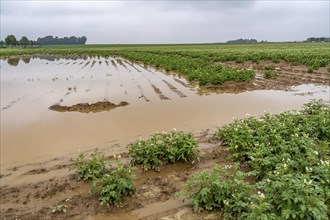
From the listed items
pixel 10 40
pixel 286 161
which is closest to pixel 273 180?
pixel 286 161

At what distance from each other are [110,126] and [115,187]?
4.57 meters

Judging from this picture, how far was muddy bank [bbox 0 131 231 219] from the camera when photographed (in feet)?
15.9

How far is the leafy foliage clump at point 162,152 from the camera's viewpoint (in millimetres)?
6340

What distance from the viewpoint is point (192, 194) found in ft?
16.2

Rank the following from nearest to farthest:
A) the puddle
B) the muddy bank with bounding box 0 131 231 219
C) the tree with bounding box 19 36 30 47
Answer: the muddy bank with bounding box 0 131 231 219
the puddle
the tree with bounding box 19 36 30 47

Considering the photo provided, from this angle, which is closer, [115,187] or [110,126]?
[115,187]

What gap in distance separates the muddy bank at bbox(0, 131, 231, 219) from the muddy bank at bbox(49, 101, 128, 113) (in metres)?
4.87

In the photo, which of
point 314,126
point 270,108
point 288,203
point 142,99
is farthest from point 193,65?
point 288,203

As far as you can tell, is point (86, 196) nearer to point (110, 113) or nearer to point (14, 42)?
point (110, 113)

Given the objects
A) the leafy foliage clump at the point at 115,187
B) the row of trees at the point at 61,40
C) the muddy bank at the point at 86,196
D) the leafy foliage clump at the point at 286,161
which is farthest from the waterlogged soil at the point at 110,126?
the row of trees at the point at 61,40

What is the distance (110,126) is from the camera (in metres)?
9.54

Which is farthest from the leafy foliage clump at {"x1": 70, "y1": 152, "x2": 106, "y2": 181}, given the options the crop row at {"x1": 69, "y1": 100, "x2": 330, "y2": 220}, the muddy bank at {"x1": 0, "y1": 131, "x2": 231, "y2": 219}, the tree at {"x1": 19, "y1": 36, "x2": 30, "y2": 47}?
the tree at {"x1": 19, "y1": 36, "x2": 30, "y2": 47}

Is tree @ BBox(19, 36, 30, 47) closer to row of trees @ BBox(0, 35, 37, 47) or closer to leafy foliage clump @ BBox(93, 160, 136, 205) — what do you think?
row of trees @ BBox(0, 35, 37, 47)

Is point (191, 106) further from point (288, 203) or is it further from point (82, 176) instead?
point (288, 203)
